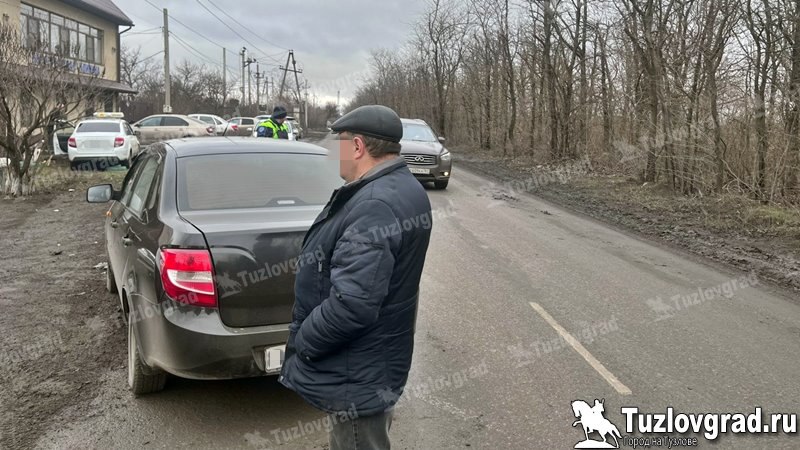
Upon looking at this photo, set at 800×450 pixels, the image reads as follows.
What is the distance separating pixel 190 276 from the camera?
127 inches

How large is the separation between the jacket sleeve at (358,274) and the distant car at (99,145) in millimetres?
17074

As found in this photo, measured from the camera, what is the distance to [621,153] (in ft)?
59.0

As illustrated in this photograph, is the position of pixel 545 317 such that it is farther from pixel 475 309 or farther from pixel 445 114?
pixel 445 114

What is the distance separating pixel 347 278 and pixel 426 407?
2.08 meters

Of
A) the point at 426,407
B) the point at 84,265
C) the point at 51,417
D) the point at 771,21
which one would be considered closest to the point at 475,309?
the point at 426,407

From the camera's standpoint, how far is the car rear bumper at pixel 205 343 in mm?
3234

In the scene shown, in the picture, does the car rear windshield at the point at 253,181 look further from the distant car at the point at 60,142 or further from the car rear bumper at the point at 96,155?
the distant car at the point at 60,142

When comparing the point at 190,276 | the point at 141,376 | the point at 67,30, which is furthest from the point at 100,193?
the point at 67,30

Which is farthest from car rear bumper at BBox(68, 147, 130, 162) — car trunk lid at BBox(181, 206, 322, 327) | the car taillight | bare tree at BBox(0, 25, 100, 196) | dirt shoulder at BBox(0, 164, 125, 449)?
the car taillight

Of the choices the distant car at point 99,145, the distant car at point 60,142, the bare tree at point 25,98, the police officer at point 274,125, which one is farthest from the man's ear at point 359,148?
the distant car at point 60,142

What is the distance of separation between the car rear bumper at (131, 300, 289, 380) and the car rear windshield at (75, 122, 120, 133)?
17.0 metres

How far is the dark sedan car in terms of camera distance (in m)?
3.24

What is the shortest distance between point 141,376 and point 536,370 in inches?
105

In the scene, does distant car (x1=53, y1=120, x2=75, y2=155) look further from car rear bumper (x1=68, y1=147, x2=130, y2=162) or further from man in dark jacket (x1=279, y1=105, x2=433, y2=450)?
man in dark jacket (x1=279, y1=105, x2=433, y2=450)
